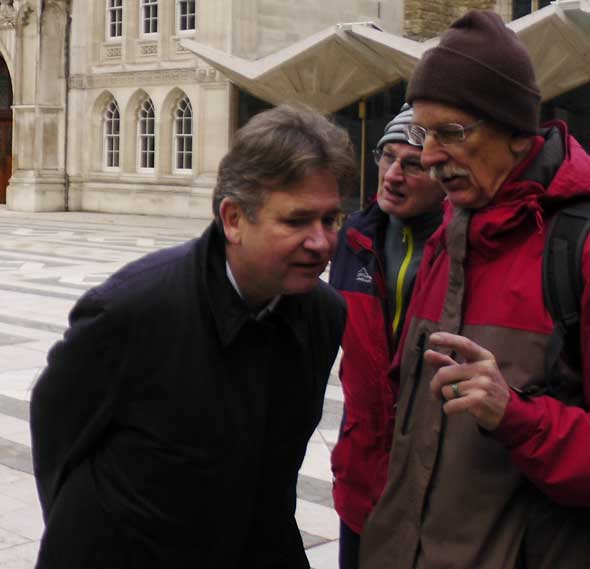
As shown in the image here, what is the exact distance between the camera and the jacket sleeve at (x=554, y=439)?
2045mm

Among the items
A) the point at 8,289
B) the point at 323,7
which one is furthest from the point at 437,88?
the point at 323,7

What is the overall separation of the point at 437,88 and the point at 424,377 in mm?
589

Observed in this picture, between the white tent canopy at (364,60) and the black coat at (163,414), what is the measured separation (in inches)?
651

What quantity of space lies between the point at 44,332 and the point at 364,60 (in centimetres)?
1345

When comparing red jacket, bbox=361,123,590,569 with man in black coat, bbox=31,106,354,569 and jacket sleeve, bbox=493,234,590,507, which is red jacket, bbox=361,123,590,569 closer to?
jacket sleeve, bbox=493,234,590,507

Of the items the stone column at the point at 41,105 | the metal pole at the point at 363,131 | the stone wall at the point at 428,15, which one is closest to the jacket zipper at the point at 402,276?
the metal pole at the point at 363,131

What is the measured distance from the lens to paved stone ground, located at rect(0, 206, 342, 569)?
5137 mm

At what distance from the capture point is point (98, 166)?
31031 millimetres

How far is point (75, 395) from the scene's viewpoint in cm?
224

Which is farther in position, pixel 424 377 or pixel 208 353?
pixel 424 377

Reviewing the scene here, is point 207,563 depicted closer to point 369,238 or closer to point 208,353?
point 208,353

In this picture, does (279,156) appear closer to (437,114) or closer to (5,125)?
(437,114)

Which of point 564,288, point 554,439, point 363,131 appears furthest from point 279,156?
point 363,131

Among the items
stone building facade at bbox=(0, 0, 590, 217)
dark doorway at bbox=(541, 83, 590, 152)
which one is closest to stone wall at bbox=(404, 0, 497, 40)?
stone building facade at bbox=(0, 0, 590, 217)
